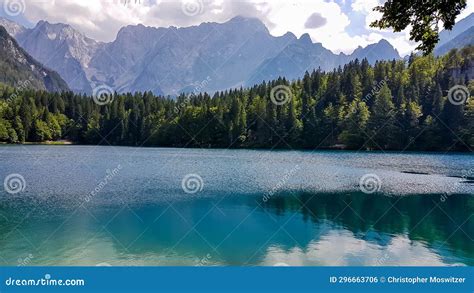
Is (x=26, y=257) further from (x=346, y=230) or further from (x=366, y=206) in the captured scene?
(x=366, y=206)

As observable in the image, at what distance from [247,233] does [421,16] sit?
21.4 m

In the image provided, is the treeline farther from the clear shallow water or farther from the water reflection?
the water reflection

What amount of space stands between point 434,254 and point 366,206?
1389cm

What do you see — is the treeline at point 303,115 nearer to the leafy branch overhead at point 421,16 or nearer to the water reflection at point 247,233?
the water reflection at point 247,233

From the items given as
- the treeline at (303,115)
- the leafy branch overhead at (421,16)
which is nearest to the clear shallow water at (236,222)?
the leafy branch overhead at (421,16)

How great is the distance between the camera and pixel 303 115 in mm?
151500

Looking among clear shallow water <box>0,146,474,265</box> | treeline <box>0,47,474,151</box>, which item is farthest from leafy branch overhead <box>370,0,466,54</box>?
treeline <box>0,47,474,151</box>

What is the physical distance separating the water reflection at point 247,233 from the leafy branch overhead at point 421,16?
15.4 metres

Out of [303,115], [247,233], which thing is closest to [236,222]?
[247,233]

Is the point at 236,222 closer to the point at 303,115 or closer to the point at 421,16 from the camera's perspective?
the point at 421,16

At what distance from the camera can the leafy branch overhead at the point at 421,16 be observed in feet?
33.1

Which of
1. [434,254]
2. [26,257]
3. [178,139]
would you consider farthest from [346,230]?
[178,139]

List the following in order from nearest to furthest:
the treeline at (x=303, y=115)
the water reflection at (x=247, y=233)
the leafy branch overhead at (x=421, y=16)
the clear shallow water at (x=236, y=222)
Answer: the leafy branch overhead at (x=421, y=16), the water reflection at (x=247, y=233), the clear shallow water at (x=236, y=222), the treeline at (x=303, y=115)

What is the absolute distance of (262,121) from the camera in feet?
481
